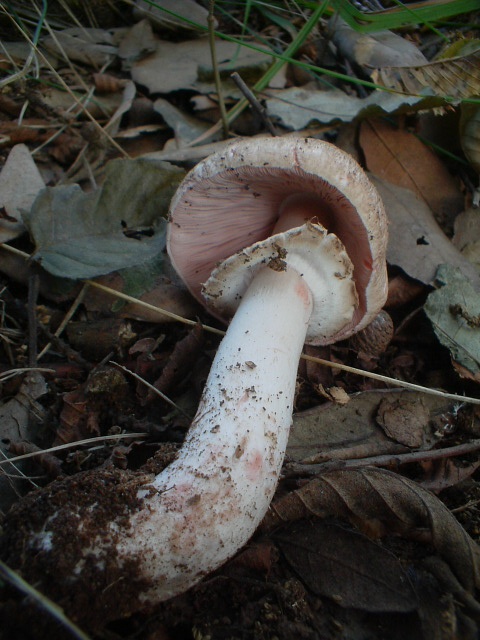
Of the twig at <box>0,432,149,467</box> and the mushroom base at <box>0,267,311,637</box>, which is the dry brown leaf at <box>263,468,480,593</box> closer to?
the mushroom base at <box>0,267,311,637</box>

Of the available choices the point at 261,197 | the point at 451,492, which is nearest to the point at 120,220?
the point at 261,197

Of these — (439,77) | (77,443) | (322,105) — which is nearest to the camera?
(77,443)

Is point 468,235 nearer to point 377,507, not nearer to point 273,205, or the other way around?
point 273,205

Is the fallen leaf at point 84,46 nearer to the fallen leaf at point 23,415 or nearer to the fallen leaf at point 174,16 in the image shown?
the fallen leaf at point 174,16

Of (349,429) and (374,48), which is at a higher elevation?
(374,48)

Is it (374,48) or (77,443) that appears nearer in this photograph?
(77,443)

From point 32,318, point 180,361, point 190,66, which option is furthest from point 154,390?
point 190,66
